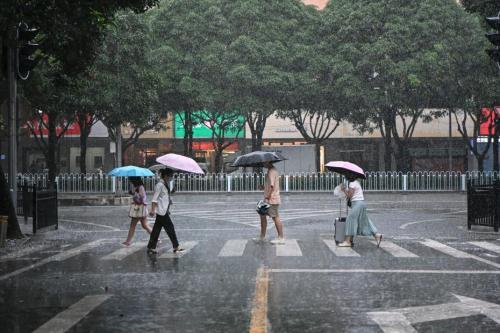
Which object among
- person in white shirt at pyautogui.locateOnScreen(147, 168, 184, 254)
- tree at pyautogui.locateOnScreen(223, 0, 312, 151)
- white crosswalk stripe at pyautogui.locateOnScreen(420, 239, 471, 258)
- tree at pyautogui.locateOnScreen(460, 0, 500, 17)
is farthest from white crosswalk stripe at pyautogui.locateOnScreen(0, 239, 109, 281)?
tree at pyautogui.locateOnScreen(223, 0, 312, 151)

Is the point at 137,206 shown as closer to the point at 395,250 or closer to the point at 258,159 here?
the point at 258,159

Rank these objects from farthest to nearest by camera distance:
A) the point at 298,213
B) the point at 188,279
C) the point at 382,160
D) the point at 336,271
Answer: the point at 382,160, the point at 298,213, the point at 336,271, the point at 188,279

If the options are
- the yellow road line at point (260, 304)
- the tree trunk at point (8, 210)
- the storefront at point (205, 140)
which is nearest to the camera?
the yellow road line at point (260, 304)

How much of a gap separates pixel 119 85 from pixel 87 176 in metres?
6.62

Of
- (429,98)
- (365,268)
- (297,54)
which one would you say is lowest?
(365,268)

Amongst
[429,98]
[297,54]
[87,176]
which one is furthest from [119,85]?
[429,98]

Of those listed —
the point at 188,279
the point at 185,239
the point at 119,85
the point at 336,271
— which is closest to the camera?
the point at 188,279

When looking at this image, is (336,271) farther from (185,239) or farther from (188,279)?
(185,239)

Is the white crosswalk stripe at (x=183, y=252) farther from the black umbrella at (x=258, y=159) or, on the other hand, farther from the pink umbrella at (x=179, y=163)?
the black umbrella at (x=258, y=159)

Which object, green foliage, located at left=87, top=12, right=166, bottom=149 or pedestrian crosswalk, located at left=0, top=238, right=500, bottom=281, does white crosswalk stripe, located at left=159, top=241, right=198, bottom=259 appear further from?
green foliage, located at left=87, top=12, right=166, bottom=149

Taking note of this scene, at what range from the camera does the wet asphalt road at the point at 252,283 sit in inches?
284

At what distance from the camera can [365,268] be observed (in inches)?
442

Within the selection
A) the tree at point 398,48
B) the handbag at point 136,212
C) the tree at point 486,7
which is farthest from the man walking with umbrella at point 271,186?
the tree at point 398,48

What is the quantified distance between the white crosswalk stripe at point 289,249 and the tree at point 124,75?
19105 millimetres
